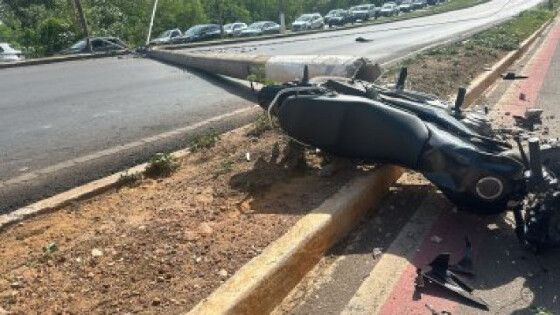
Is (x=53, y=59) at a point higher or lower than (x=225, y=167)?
higher

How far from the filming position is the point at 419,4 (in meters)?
66.2

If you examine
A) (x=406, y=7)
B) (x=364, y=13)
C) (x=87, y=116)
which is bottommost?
(x=406, y=7)

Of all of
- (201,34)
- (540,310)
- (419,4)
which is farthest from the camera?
(419,4)

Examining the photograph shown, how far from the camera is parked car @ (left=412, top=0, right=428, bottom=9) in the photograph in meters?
65.3

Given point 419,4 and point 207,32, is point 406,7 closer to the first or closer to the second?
point 419,4

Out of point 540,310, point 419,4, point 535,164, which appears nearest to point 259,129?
point 535,164

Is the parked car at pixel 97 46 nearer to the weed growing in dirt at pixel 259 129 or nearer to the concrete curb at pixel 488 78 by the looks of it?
the concrete curb at pixel 488 78

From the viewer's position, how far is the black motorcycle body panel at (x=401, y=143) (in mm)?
3455

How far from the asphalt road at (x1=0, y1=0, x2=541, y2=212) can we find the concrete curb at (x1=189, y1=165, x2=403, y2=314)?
2419 millimetres

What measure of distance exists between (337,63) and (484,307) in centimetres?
517

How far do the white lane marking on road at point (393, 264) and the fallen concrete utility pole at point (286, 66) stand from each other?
366cm

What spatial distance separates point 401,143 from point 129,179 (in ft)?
7.77

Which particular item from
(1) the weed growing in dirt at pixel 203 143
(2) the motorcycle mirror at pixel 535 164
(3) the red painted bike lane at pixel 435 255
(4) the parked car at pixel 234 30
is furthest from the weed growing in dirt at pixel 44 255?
(4) the parked car at pixel 234 30

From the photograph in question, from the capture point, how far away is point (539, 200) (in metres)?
3.23
